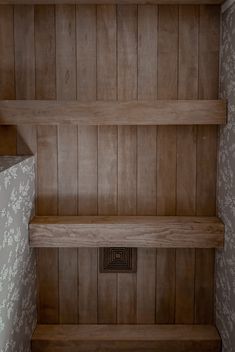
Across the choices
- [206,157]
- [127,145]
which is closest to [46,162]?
[127,145]

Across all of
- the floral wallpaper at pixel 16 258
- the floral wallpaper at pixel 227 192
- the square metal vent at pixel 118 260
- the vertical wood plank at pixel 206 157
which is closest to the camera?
the floral wallpaper at pixel 16 258

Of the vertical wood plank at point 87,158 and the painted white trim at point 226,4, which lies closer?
the painted white trim at point 226,4

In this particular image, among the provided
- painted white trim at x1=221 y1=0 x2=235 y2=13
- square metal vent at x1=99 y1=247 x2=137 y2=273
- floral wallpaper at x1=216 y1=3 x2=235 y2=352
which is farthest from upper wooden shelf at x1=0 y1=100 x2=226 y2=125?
square metal vent at x1=99 y1=247 x2=137 y2=273

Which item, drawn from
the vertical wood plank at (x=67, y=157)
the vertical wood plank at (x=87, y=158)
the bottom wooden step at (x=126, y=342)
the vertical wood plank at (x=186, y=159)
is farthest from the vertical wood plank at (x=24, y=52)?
the bottom wooden step at (x=126, y=342)

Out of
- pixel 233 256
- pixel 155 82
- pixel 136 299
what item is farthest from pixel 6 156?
pixel 233 256

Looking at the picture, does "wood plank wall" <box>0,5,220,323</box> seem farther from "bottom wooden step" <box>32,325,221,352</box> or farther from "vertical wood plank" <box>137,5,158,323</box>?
"bottom wooden step" <box>32,325,221,352</box>

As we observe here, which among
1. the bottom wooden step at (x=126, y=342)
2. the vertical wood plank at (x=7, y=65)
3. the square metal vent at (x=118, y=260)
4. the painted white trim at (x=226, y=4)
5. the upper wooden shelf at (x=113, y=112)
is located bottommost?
the bottom wooden step at (x=126, y=342)

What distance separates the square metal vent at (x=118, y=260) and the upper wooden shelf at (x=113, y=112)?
2.51ft

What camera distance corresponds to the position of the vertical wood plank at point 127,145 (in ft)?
8.73

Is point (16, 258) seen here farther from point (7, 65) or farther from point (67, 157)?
point (7, 65)

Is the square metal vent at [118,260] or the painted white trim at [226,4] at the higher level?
the painted white trim at [226,4]

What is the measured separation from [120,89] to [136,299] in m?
1.24

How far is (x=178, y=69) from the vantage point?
2.69 metres

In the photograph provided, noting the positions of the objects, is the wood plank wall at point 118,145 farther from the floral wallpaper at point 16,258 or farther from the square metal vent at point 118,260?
the floral wallpaper at point 16,258
